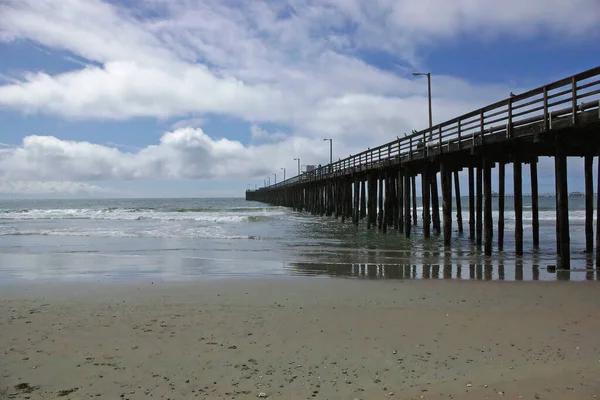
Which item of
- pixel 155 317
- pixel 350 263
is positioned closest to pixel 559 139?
pixel 350 263

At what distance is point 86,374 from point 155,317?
193cm

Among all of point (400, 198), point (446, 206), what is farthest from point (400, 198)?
point (446, 206)

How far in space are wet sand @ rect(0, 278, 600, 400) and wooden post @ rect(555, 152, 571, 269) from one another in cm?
252

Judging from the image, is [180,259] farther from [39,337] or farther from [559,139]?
[559,139]

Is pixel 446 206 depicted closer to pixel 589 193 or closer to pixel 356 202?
pixel 589 193

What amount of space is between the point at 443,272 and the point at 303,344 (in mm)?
6099

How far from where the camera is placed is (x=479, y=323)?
5613mm

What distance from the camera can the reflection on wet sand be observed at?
9344 millimetres

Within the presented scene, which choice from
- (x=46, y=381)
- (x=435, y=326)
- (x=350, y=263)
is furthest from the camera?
(x=350, y=263)

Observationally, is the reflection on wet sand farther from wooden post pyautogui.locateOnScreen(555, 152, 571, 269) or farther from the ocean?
wooden post pyautogui.locateOnScreen(555, 152, 571, 269)

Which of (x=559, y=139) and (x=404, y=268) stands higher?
(x=559, y=139)

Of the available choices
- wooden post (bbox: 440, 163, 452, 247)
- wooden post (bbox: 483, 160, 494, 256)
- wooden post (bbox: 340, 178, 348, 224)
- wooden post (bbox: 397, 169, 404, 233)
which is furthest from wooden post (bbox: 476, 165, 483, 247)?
wooden post (bbox: 340, 178, 348, 224)

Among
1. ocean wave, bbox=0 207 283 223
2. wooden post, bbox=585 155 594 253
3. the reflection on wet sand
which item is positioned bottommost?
the reflection on wet sand

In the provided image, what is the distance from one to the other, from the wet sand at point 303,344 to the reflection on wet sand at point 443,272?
1598mm
